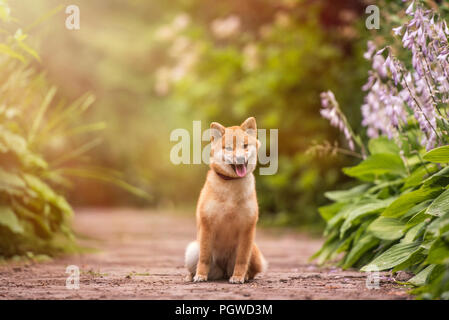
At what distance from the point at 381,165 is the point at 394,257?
1.24 m

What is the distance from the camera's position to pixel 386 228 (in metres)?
4.00

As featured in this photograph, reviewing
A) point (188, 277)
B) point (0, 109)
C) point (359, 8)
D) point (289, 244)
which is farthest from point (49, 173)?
point (359, 8)

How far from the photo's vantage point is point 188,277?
152 inches

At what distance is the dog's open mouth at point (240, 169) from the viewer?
3.67 m

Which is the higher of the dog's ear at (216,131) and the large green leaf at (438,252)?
the dog's ear at (216,131)

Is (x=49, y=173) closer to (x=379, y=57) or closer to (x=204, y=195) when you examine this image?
(x=204, y=195)

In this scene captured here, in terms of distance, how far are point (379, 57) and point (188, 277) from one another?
269 cm

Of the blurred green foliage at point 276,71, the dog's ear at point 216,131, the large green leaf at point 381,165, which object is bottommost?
the large green leaf at point 381,165

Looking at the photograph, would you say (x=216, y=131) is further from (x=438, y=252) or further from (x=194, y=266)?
(x=438, y=252)

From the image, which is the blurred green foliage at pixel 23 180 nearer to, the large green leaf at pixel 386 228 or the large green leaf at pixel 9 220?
the large green leaf at pixel 9 220

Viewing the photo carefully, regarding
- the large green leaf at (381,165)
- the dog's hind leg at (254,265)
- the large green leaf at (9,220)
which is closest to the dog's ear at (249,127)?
the dog's hind leg at (254,265)

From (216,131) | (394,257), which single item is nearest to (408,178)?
(394,257)

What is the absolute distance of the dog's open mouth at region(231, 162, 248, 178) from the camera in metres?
3.67

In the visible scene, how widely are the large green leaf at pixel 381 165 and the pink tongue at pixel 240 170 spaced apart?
1353mm
